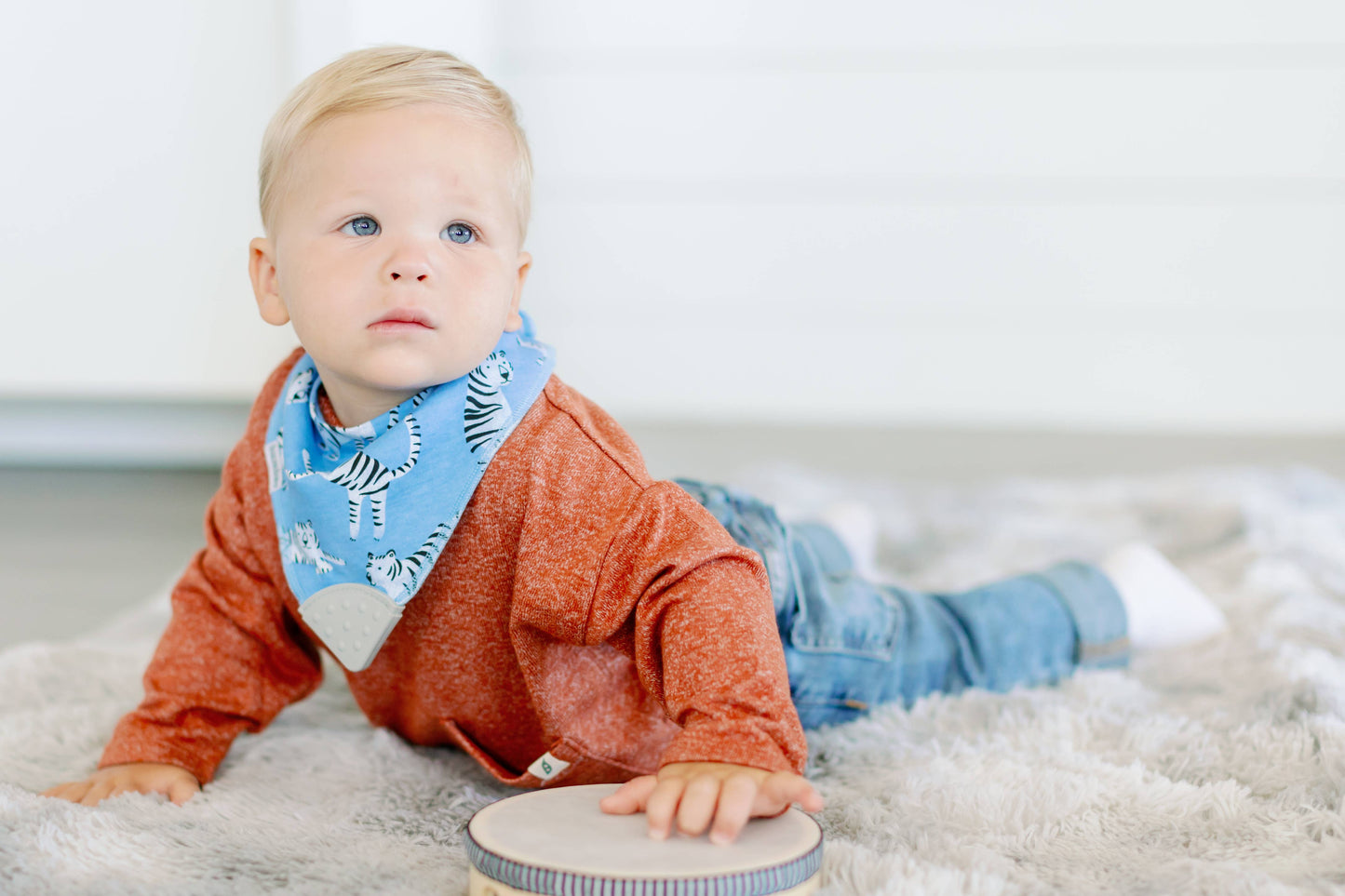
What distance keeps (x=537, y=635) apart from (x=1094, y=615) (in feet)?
1.78

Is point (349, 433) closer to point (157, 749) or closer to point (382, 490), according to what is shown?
point (382, 490)

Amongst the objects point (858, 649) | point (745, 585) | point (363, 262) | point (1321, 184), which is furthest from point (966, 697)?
point (1321, 184)

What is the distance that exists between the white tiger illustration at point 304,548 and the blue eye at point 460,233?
19 centimetres

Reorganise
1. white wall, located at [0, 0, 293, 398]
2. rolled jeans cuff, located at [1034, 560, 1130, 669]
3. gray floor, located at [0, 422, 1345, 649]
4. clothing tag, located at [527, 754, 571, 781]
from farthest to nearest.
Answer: white wall, located at [0, 0, 293, 398], gray floor, located at [0, 422, 1345, 649], rolled jeans cuff, located at [1034, 560, 1130, 669], clothing tag, located at [527, 754, 571, 781]

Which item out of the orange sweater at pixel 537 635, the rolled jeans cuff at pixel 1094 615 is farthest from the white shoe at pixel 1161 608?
the orange sweater at pixel 537 635

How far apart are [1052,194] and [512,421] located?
1607 mm

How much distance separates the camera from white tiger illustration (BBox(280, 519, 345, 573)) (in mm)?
736

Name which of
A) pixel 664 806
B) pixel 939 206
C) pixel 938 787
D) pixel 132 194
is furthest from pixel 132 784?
pixel 939 206

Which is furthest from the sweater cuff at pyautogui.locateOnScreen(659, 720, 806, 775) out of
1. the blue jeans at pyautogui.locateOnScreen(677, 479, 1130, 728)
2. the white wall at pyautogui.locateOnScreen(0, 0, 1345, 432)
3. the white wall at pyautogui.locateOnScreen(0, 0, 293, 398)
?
the white wall at pyautogui.locateOnScreen(0, 0, 1345, 432)

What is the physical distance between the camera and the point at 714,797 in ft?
1.85

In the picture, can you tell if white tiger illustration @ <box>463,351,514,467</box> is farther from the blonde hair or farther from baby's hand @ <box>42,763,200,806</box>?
baby's hand @ <box>42,763,200,806</box>

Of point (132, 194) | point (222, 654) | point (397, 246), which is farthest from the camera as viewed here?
point (132, 194)

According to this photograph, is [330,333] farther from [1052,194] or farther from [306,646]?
[1052,194]

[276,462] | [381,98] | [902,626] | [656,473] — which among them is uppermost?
[381,98]
